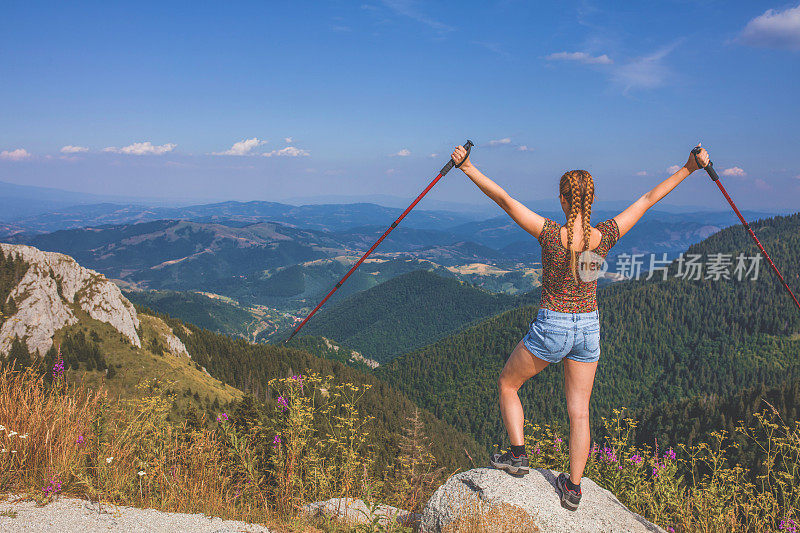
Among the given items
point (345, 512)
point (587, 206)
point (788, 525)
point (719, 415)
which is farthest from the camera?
point (719, 415)

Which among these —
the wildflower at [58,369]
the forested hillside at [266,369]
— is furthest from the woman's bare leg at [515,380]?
the forested hillside at [266,369]

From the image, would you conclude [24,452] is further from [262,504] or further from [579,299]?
[579,299]

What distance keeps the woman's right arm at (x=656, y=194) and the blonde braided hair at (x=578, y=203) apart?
640 millimetres

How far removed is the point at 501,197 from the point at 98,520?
21.1 feet

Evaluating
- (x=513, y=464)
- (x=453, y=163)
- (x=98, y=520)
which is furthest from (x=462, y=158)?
(x=98, y=520)

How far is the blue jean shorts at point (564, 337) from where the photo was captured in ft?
17.2

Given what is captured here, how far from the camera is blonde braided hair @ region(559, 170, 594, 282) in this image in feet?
17.1

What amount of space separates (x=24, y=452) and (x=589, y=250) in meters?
7.94

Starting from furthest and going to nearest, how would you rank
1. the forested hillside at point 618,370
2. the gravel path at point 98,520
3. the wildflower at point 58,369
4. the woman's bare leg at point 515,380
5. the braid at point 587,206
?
1. the forested hillside at point 618,370
2. the wildflower at point 58,369
3. the woman's bare leg at point 515,380
4. the braid at point 587,206
5. the gravel path at point 98,520

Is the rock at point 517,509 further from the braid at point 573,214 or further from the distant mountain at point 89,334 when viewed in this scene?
the distant mountain at point 89,334

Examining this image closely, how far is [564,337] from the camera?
5.25m

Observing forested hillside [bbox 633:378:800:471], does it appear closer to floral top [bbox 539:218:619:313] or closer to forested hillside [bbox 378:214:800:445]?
forested hillside [bbox 378:214:800:445]

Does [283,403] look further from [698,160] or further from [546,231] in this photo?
[698,160]

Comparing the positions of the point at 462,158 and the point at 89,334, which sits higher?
the point at 462,158
